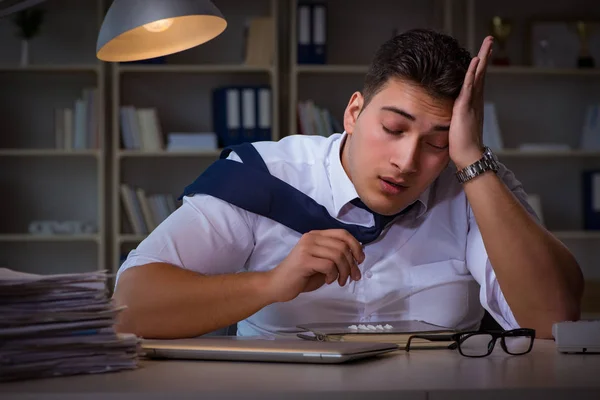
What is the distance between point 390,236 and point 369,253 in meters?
0.06

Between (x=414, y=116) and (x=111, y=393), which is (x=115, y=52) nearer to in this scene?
(x=414, y=116)

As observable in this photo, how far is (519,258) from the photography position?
Result: 155 centimetres

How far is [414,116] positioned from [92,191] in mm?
3132

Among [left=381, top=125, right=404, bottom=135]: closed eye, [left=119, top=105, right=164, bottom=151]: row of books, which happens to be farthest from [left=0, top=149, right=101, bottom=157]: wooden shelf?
[left=381, top=125, right=404, bottom=135]: closed eye

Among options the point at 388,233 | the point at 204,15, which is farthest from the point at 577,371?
the point at 204,15

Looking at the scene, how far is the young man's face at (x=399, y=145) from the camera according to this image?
1576 mm

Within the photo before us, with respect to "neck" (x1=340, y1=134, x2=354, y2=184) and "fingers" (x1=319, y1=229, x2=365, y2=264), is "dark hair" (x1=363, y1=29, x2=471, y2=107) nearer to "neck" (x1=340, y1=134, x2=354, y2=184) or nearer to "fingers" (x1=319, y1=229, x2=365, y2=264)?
"neck" (x1=340, y1=134, x2=354, y2=184)

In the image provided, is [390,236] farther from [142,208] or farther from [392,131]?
[142,208]

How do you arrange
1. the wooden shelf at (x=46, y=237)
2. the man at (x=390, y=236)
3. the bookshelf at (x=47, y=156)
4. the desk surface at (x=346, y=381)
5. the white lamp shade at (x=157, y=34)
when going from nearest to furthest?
the desk surface at (x=346, y=381) < the man at (x=390, y=236) < the white lamp shade at (x=157, y=34) < the wooden shelf at (x=46, y=237) < the bookshelf at (x=47, y=156)

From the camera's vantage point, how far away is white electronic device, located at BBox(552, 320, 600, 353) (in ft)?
3.85

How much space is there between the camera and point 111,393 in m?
0.84

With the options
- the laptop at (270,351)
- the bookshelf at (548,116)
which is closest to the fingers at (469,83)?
the laptop at (270,351)

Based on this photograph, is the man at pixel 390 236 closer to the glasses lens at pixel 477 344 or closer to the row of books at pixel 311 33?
the glasses lens at pixel 477 344

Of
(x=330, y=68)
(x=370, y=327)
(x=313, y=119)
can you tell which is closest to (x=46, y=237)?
(x=313, y=119)
